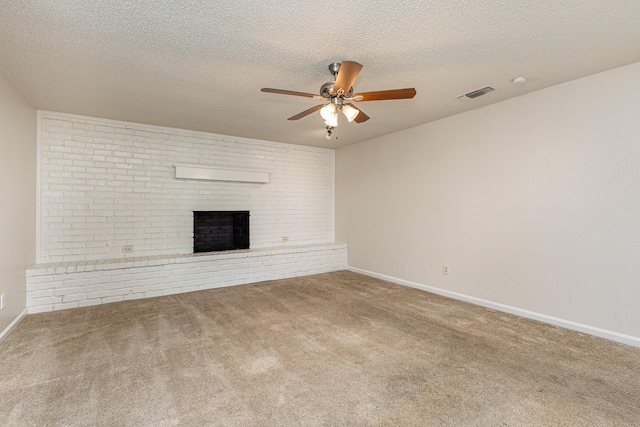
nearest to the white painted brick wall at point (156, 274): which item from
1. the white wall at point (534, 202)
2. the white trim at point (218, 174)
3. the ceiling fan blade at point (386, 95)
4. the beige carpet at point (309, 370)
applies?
the beige carpet at point (309, 370)

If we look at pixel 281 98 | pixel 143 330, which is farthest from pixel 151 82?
pixel 143 330

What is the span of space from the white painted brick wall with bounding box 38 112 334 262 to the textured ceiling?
2.31ft

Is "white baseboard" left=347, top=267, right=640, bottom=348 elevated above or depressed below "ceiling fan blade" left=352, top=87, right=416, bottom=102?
below

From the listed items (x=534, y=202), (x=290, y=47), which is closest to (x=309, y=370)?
(x=290, y=47)

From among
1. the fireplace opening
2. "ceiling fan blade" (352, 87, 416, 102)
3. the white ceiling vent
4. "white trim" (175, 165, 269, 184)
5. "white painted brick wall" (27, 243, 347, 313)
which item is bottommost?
"white painted brick wall" (27, 243, 347, 313)

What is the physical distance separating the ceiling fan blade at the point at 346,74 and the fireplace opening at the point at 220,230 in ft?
11.3

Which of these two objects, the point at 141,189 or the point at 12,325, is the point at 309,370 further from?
the point at 141,189

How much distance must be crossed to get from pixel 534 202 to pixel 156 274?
481cm

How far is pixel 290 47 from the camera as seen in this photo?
2.35 m

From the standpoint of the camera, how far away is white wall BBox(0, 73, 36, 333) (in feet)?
9.23

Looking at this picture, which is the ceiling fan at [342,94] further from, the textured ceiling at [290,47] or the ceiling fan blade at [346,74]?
the textured ceiling at [290,47]

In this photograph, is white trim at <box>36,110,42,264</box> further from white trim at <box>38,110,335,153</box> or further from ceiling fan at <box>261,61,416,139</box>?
ceiling fan at <box>261,61,416,139</box>

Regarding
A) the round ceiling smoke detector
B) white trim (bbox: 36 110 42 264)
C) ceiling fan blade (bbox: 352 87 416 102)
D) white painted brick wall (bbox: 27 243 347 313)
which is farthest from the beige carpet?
the round ceiling smoke detector

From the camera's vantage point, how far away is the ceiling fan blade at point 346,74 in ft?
6.81
